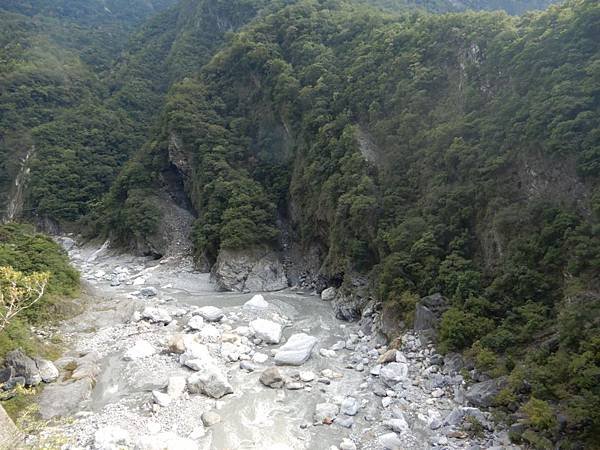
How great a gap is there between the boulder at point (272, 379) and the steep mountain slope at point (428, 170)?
7.26 m

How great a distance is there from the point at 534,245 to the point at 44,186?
5356 cm

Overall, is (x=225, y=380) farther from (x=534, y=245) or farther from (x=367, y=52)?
(x=367, y=52)

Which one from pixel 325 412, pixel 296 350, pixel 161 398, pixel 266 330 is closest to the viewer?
pixel 325 412

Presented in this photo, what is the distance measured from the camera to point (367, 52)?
40.5 m

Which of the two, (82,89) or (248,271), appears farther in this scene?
(82,89)

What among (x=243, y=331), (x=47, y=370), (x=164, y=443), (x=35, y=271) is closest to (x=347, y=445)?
(x=164, y=443)

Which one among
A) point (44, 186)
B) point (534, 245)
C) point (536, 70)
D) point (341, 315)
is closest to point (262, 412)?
point (341, 315)

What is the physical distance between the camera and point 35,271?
88.7ft

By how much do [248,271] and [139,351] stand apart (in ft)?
51.9

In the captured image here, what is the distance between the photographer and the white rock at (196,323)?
2533cm

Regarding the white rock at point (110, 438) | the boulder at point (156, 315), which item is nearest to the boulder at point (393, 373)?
the white rock at point (110, 438)

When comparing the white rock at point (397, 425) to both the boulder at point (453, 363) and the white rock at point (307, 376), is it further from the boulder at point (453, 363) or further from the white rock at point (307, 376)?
the white rock at point (307, 376)

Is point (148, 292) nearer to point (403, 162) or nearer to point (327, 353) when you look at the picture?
point (327, 353)

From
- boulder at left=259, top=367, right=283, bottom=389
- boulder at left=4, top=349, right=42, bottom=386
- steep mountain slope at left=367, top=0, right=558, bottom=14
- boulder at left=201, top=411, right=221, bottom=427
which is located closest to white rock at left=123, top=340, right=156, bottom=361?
boulder at left=4, top=349, right=42, bottom=386
